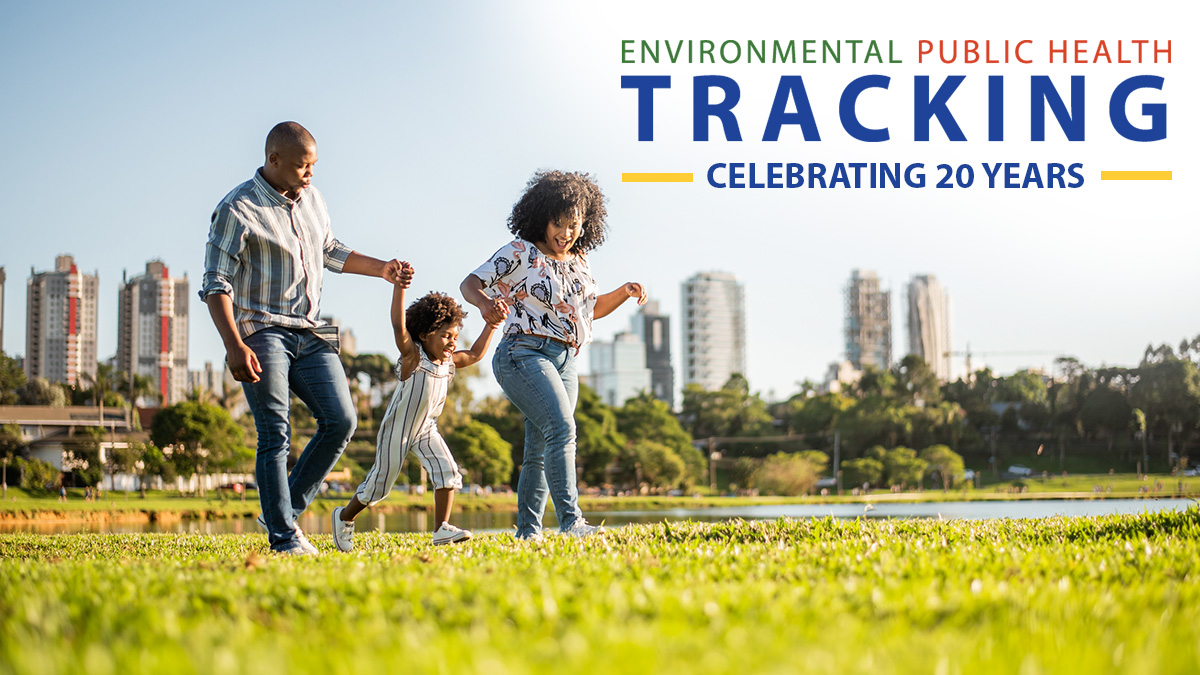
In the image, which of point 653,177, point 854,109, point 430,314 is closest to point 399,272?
point 430,314

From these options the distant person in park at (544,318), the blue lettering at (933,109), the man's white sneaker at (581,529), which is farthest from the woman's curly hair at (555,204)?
the blue lettering at (933,109)

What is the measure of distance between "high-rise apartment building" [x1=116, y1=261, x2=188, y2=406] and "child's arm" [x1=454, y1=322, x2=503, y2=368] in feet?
544

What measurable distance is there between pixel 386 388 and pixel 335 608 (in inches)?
3416

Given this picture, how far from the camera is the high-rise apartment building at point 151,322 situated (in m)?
165

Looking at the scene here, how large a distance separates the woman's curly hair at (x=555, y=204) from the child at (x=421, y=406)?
Result: 31.4 inches

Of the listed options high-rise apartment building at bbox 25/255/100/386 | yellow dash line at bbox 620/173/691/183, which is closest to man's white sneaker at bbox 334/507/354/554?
yellow dash line at bbox 620/173/691/183

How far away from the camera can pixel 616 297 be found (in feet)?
21.8

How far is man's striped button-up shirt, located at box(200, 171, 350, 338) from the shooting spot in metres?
5.02

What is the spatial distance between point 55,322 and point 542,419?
173 m

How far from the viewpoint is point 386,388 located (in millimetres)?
87438

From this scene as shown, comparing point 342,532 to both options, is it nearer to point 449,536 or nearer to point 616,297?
point 449,536

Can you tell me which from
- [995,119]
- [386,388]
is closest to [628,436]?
[386,388]

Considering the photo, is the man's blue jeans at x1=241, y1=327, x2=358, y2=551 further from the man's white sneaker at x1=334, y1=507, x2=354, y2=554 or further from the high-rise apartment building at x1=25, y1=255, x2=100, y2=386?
the high-rise apartment building at x1=25, y1=255, x2=100, y2=386

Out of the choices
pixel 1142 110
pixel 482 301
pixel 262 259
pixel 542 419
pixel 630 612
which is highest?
pixel 1142 110
